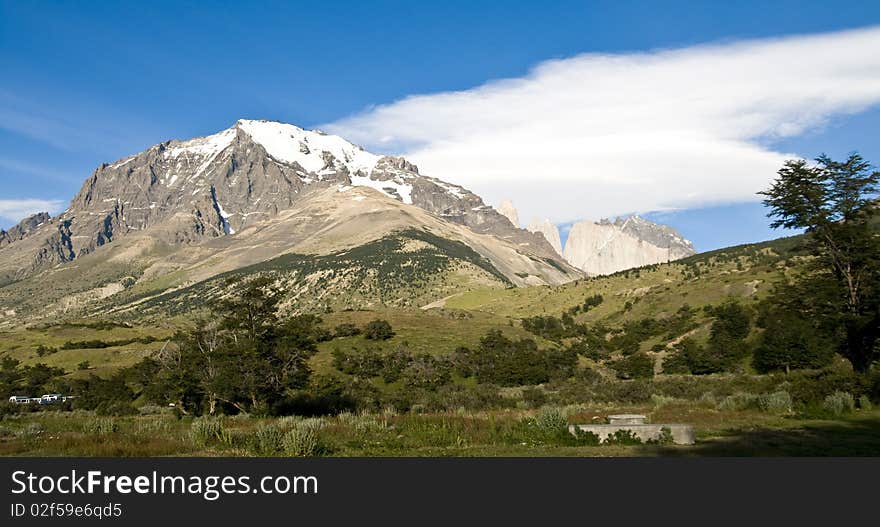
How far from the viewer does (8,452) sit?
17.0 metres

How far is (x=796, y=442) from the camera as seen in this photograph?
1733 centimetres

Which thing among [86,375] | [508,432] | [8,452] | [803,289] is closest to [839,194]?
[803,289]

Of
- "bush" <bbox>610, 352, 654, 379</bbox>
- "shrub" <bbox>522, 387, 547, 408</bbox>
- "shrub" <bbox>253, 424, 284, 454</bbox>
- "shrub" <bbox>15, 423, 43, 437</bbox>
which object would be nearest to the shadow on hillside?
"shrub" <bbox>253, 424, 284, 454</bbox>

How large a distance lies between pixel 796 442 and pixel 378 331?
59573 mm

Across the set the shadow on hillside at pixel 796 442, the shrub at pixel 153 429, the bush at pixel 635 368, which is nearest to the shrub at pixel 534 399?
the shadow on hillside at pixel 796 442

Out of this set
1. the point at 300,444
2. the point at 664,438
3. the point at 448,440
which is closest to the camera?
the point at 300,444

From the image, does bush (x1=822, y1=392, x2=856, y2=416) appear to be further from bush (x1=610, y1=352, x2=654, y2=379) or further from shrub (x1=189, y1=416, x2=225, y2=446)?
bush (x1=610, y1=352, x2=654, y2=379)

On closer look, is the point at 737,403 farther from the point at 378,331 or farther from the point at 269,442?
the point at 378,331

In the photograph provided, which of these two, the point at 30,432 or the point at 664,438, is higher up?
the point at 30,432

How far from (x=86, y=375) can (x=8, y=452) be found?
6630 centimetres

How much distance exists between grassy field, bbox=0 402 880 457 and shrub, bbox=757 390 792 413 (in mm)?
900

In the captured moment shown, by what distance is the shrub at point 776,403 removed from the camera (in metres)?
25.4

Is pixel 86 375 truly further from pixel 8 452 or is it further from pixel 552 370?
pixel 8 452

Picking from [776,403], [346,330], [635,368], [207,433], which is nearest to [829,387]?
[776,403]
